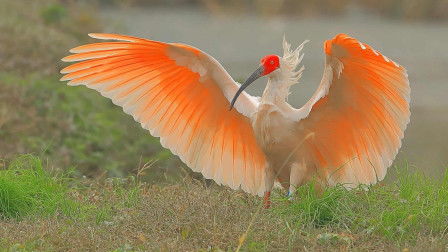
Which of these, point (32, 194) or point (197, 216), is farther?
point (32, 194)

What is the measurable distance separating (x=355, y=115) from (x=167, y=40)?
1061 cm

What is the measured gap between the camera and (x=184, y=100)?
6.75 m

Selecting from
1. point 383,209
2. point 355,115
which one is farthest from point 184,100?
point 383,209

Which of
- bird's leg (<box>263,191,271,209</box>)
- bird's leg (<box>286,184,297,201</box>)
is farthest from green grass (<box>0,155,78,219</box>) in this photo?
bird's leg (<box>286,184,297,201</box>)

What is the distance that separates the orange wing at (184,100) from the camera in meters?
6.55

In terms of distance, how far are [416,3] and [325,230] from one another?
48.1ft

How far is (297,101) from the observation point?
12.7m

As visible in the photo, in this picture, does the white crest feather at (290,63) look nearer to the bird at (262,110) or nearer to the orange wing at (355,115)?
the bird at (262,110)

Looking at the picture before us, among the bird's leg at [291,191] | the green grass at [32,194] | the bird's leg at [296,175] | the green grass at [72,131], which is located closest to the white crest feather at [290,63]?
the bird's leg at [296,175]

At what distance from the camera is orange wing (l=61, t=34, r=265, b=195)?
6547mm

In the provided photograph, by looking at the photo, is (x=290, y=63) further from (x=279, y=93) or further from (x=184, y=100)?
(x=184, y=100)

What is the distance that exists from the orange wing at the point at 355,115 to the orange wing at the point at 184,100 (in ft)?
1.37

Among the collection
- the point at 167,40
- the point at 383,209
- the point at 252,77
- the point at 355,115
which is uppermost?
the point at 252,77

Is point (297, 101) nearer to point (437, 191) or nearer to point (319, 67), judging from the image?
point (319, 67)
